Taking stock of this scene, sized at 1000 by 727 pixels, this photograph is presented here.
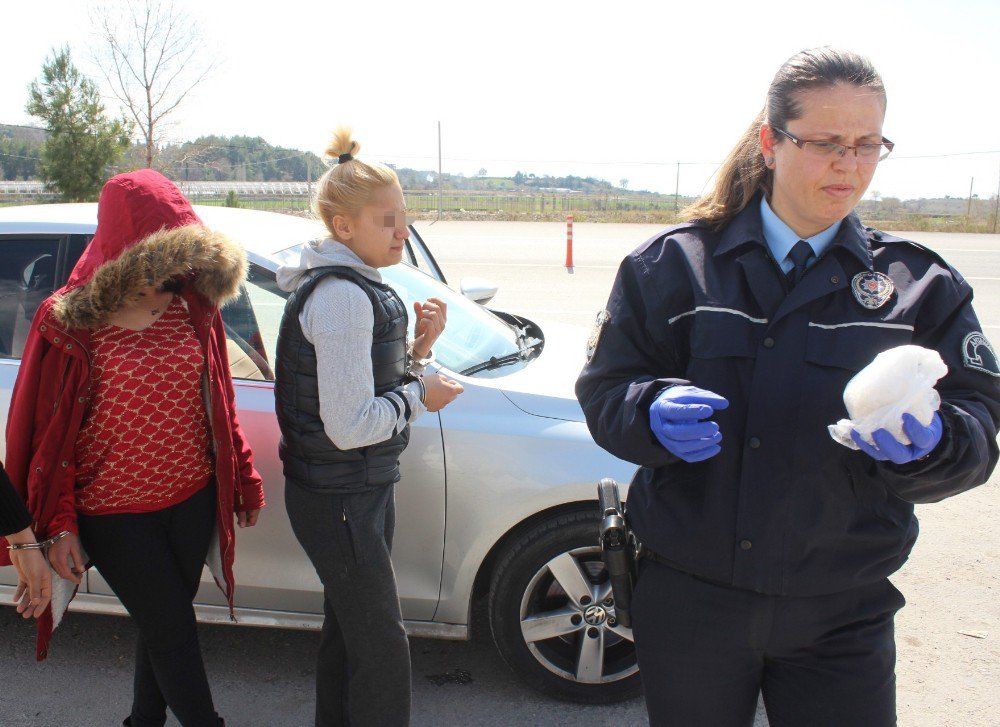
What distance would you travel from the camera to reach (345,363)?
2006mm

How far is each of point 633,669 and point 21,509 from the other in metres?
1.98

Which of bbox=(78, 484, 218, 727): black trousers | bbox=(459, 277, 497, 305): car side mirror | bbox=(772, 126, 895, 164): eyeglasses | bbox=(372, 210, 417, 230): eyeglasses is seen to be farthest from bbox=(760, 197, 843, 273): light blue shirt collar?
bbox=(459, 277, 497, 305): car side mirror

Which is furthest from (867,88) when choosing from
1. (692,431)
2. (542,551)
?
(542,551)

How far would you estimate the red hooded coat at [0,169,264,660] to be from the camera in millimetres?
2100

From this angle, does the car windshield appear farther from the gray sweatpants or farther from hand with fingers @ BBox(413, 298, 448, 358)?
the gray sweatpants

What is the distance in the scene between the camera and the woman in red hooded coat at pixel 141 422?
83.0 inches

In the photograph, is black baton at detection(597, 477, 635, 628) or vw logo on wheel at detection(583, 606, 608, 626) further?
vw logo on wheel at detection(583, 606, 608, 626)

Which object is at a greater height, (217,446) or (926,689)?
(217,446)

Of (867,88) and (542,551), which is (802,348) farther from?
(542,551)

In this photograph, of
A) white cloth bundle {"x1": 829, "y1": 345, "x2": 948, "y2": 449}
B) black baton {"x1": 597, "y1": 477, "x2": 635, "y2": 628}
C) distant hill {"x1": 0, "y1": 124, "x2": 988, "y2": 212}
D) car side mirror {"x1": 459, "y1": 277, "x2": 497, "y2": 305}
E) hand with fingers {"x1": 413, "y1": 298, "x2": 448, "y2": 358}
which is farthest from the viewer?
distant hill {"x1": 0, "y1": 124, "x2": 988, "y2": 212}

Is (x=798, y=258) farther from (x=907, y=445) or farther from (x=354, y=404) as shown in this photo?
(x=354, y=404)

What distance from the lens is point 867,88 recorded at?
154 centimetres

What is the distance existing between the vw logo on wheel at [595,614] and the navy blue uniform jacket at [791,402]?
1270 mm

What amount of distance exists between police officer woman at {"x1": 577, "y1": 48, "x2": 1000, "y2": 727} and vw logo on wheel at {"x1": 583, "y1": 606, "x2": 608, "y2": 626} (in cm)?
114
